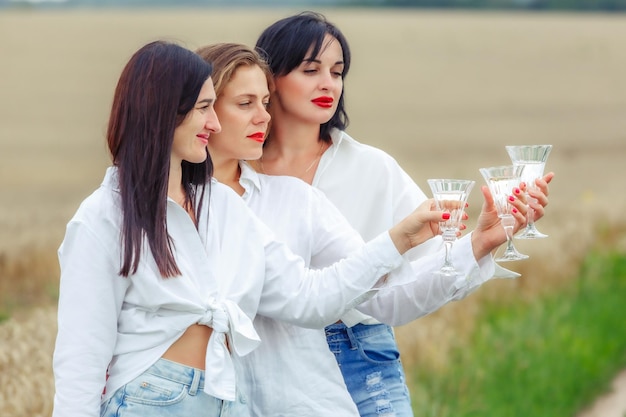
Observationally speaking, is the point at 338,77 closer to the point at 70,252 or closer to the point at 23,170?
the point at 70,252

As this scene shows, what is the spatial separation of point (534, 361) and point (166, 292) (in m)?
4.87

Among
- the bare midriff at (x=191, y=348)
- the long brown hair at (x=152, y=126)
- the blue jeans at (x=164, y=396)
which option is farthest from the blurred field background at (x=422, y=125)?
the blue jeans at (x=164, y=396)

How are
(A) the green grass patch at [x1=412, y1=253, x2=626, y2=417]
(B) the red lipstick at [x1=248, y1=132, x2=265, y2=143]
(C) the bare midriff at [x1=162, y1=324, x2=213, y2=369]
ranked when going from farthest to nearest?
1. (A) the green grass patch at [x1=412, y1=253, x2=626, y2=417]
2. (B) the red lipstick at [x1=248, y1=132, x2=265, y2=143]
3. (C) the bare midriff at [x1=162, y1=324, x2=213, y2=369]

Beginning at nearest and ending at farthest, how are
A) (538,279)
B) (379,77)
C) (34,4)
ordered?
(538,279) → (379,77) → (34,4)

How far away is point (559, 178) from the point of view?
56.3 feet

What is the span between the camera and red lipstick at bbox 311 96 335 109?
13.9ft

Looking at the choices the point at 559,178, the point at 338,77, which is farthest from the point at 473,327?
the point at 559,178

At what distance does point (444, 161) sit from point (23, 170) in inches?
237

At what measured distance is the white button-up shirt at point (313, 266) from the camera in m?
3.79

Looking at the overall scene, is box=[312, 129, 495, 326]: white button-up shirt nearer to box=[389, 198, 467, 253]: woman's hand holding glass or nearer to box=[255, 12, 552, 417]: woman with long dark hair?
box=[255, 12, 552, 417]: woman with long dark hair

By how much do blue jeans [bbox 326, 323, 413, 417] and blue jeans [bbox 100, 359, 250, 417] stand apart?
872mm

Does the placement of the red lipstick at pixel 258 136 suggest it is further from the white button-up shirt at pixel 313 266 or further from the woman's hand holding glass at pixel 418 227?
the woman's hand holding glass at pixel 418 227

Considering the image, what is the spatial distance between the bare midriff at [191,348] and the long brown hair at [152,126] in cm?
19

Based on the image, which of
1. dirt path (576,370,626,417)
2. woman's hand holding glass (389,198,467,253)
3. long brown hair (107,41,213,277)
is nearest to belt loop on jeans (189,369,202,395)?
long brown hair (107,41,213,277)
